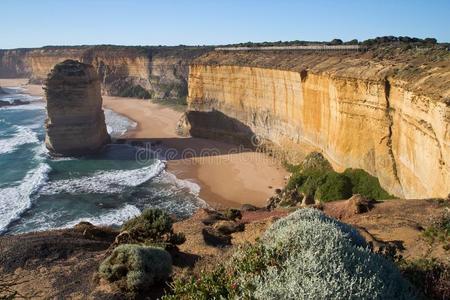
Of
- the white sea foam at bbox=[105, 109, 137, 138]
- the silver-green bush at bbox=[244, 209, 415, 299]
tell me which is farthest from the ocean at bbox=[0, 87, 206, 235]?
the silver-green bush at bbox=[244, 209, 415, 299]

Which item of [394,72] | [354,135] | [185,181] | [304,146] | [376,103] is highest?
[394,72]

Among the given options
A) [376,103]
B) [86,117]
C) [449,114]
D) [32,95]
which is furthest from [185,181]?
[32,95]

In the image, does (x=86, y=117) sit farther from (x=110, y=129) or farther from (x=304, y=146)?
(x=304, y=146)

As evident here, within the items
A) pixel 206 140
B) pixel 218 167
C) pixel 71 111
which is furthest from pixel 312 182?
pixel 71 111

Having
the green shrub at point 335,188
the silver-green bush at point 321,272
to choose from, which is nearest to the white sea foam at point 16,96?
the green shrub at point 335,188

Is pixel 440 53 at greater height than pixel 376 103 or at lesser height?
greater

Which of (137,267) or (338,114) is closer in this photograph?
(137,267)

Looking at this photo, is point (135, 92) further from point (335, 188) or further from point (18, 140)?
point (335, 188)
